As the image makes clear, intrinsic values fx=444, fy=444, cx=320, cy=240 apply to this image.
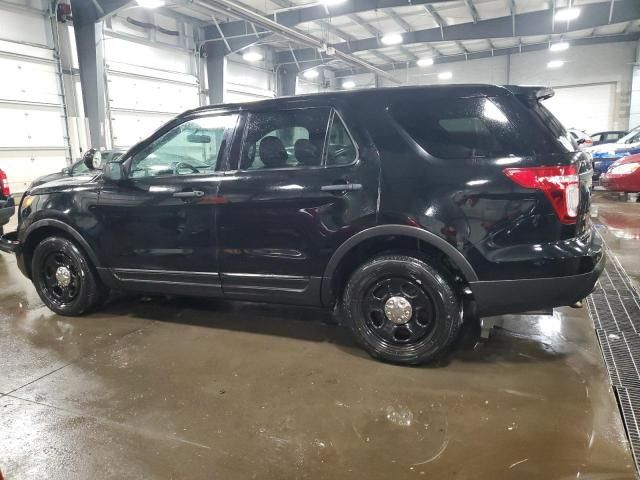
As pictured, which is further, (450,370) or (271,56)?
(271,56)

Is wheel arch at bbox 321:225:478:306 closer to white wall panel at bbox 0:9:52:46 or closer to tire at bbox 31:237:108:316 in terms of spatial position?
tire at bbox 31:237:108:316

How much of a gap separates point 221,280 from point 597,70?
72.6 ft

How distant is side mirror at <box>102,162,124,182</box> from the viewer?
11.1ft

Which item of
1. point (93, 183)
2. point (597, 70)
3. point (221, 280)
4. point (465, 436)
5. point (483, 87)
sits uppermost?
point (597, 70)

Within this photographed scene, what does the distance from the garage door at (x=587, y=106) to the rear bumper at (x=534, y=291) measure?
19990mm

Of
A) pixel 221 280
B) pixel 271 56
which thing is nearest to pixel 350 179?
pixel 221 280

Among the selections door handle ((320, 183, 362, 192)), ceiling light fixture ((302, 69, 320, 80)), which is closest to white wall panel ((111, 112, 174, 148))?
ceiling light fixture ((302, 69, 320, 80))

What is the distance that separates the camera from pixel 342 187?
273cm

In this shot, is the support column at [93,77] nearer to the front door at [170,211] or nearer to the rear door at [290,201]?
the front door at [170,211]

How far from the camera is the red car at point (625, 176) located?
343 inches

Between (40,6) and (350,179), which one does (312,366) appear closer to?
(350,179)

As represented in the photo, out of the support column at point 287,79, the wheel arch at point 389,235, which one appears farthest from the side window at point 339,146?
the support column at point 287,79

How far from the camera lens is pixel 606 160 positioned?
11336 millimetres

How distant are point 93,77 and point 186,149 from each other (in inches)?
357
